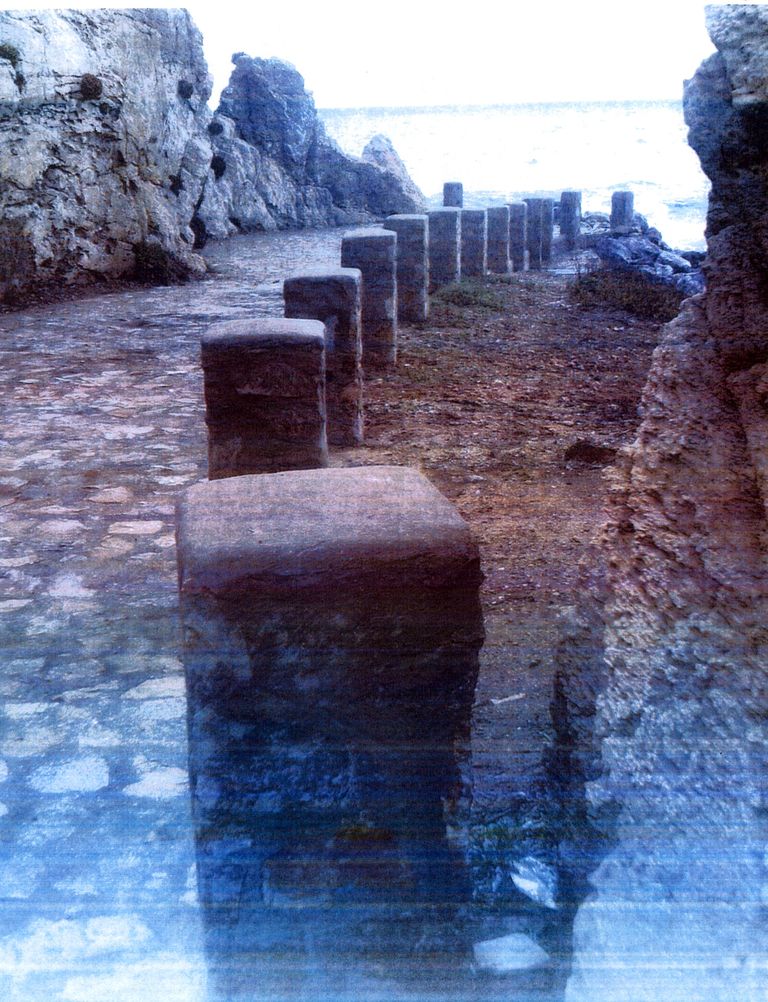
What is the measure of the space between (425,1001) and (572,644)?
30.3 inches

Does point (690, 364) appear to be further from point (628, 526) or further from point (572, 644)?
point (572, 644)

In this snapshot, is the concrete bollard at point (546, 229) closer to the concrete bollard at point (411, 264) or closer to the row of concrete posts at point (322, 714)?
the concrete bollard at point (411, 264)

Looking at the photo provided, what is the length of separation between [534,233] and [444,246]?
20.5 feet

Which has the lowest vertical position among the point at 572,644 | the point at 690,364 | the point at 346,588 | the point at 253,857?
the point at 253,857

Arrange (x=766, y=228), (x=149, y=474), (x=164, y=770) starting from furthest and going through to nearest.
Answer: (x=149, y=474), (x=164, y=770), (x=766, y=228)

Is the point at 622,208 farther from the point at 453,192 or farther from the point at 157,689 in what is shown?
the point at 157,689

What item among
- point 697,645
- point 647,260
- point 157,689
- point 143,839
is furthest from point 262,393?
point 647,260

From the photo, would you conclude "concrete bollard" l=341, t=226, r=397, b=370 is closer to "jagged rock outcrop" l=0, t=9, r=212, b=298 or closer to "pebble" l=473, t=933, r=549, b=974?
"jagged rock outcrop" l=0, t=9, r=212, b=298

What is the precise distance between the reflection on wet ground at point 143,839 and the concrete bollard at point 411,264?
6.13 metres

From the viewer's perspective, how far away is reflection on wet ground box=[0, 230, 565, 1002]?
6.47 feet

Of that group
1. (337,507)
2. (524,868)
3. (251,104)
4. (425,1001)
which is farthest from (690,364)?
(251,104)

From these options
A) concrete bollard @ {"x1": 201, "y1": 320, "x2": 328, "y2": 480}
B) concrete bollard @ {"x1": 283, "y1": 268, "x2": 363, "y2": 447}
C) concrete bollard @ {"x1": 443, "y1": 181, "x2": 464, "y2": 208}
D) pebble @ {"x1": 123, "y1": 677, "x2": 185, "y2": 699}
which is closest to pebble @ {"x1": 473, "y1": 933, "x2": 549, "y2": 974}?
pebble @ {"x1": 123, "y1": 677, "x2": 185, "y2": 699}

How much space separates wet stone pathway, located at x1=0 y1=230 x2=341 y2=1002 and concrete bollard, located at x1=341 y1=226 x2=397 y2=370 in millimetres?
1829

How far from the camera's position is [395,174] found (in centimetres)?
2117
